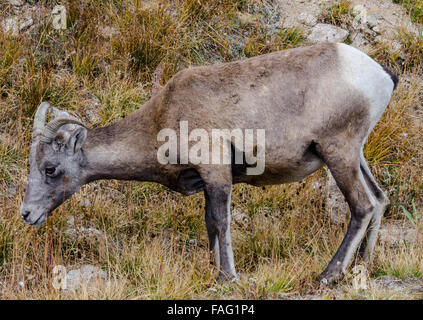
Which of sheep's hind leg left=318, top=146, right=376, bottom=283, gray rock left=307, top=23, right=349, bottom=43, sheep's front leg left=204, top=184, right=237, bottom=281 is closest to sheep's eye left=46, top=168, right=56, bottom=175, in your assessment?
sheep's front leg left=204, top=184, right=237, bottom=281

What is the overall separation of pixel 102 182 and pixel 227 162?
266cm

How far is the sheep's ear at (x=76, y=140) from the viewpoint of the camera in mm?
5941

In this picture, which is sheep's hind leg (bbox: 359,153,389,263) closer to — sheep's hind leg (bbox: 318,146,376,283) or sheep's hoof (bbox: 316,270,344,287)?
sheep's hind leg (bbox: 318,146,376,283)

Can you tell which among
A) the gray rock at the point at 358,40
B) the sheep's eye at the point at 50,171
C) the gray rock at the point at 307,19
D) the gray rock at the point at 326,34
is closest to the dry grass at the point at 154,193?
the gray rock at the point at 326,34

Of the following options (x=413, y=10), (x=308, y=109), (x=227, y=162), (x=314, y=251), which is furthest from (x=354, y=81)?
(x=413, y=10)

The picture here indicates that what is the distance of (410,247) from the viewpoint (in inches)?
263

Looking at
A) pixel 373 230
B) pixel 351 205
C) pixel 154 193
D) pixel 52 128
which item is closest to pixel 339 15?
pixel 154 193

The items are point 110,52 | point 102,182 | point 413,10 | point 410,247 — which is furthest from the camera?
point 413,10

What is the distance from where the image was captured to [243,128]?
19.2 ft

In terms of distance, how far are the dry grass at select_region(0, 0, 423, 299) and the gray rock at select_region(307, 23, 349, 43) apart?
323mm

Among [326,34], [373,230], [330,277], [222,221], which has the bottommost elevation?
[330,277]

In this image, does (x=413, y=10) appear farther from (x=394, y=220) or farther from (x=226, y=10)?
(x=394, y=220)

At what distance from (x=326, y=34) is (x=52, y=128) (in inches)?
218

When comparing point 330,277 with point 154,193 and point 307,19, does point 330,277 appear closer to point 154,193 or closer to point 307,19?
point 154,193
